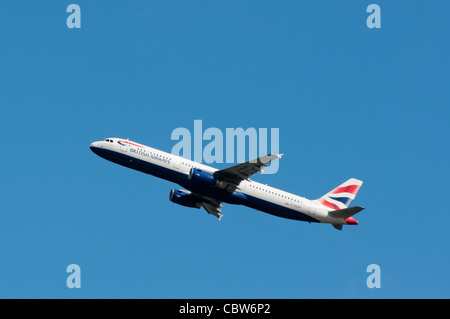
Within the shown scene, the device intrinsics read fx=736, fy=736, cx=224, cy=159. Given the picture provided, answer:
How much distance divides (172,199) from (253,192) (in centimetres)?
1120

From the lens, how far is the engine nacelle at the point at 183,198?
87875mm

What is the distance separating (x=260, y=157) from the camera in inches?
3068

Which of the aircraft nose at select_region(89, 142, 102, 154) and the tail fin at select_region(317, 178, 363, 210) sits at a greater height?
the aircraft nose at select_region(89, 142, 102, 154)

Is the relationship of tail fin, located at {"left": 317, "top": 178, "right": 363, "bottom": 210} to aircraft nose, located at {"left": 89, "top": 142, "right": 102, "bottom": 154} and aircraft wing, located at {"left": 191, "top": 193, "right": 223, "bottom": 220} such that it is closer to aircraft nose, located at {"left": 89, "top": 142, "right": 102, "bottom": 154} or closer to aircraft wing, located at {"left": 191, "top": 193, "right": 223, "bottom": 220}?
aircraft wing, located at {"left": 191, "top": 193, "right": 223, "bottom": 220}

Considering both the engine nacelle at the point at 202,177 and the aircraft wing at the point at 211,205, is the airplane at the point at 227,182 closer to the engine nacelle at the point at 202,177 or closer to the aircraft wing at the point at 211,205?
the engine nacelle at the point at 202,177

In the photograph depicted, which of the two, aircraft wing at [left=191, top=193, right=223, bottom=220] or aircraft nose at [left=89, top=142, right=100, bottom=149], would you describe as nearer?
aircraft nose at [left=89, top=142, right=100, bottom=149]

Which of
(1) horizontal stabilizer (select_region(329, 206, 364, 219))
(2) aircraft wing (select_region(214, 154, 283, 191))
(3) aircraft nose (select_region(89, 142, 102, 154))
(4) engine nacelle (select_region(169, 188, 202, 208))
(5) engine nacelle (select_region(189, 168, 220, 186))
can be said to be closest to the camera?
(2) aircraft wing (select_region(214, 154, 283, 191))

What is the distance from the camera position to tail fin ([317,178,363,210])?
86.4 metres

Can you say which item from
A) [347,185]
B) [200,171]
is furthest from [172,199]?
[347,185]

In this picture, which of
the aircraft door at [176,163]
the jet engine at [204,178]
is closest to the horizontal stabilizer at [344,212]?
the jet engine at [204,178]

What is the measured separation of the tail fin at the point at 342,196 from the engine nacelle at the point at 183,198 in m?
14.7

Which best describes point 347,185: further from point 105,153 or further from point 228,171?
point 105,153

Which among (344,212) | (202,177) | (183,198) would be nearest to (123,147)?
(202,177)

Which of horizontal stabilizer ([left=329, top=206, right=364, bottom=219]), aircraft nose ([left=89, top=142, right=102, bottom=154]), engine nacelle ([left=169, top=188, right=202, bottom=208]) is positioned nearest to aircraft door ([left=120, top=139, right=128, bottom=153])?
aircraft nose ([left=89, top=142, right=102, bottom=154])
